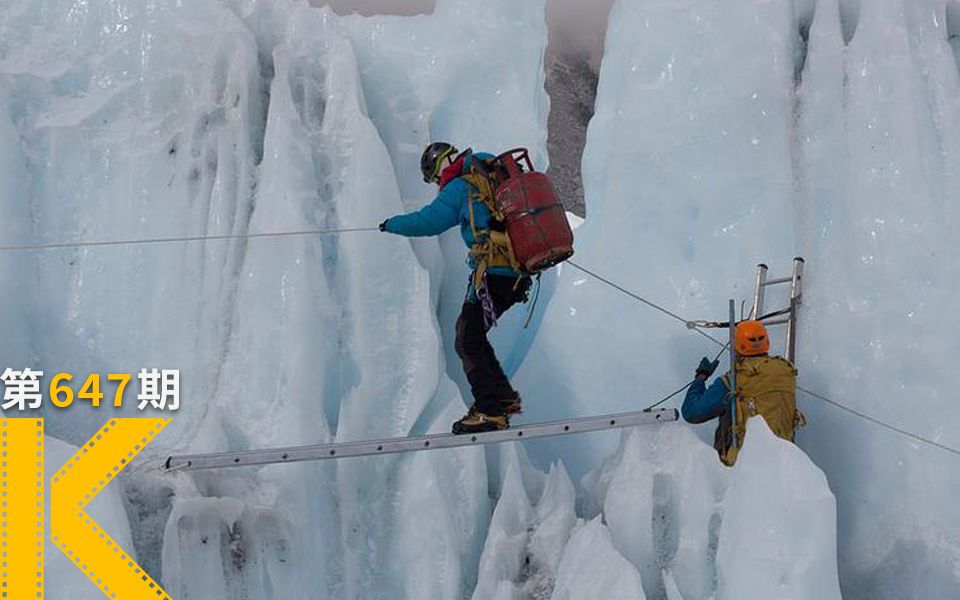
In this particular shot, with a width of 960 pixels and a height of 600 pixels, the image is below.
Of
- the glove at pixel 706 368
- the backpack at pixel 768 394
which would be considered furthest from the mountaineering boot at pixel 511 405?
the backpack at pixel 768 394

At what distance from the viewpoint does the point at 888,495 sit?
275 inches

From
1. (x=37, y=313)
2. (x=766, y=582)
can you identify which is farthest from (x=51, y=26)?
(x=766, y=582)

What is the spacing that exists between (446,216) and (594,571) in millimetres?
2004

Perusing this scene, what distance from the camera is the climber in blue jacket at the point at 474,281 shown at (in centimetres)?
670

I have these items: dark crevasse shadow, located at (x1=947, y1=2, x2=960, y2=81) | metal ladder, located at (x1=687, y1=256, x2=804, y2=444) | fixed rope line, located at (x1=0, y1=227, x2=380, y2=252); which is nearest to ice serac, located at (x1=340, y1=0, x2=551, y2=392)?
fixed rope line, located at (x1=0, y1=227, x2=380, y2=252)

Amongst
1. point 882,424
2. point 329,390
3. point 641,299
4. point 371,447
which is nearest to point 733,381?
point 882,424

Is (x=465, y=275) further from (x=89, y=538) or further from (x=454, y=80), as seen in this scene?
(x=89, y=538)

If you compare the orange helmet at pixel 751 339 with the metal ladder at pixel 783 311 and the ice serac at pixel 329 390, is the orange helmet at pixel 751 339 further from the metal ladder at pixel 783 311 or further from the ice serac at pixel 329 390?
the ice serac at pixel 329 390

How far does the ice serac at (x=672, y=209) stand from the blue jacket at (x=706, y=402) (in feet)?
2.81

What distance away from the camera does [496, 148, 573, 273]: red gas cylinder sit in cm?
651

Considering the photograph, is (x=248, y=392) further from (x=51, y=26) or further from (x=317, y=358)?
(x=51, y=26)

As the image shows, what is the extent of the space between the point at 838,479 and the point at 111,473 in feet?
13.2

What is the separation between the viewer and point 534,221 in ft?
21.4

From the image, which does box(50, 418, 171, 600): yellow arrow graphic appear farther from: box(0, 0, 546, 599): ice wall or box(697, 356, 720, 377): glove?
box(697, 356, 720, 377): glove
